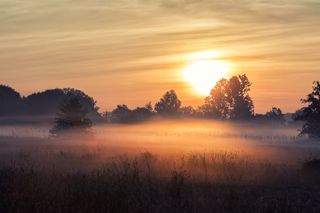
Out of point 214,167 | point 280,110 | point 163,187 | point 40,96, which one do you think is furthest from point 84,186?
point 280,110

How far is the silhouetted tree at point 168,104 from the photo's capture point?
120 meters

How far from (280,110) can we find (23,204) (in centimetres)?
10459

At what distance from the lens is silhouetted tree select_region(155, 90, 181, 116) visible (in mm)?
119625

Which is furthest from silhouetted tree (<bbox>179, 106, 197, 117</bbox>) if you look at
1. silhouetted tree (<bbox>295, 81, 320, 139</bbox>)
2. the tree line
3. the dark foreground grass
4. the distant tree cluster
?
the dark foreground grass

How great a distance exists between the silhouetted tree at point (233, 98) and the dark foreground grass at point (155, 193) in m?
81.8

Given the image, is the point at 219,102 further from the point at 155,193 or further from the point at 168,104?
the point at 155,193

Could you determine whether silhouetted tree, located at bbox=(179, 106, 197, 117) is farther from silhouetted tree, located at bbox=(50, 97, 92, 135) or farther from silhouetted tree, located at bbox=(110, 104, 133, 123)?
silhouetted tree, located at bbox=(50, 97, 92, 135)

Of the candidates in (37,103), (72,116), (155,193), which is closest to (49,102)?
(37,103)

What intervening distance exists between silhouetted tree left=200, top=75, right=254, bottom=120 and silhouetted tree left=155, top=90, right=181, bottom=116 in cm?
1437

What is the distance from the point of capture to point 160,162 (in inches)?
1006

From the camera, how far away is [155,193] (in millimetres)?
15945

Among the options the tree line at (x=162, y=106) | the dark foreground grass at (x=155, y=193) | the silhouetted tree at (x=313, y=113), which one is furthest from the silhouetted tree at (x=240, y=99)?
the dark foreground grass at (x=155, y=193)

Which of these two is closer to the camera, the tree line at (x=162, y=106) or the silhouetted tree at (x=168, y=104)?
the tree line at (x=162, y=106)

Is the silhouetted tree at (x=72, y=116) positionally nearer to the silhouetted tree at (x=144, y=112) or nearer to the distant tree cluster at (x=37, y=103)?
the distant tree cluster at (x=37, y=103)
